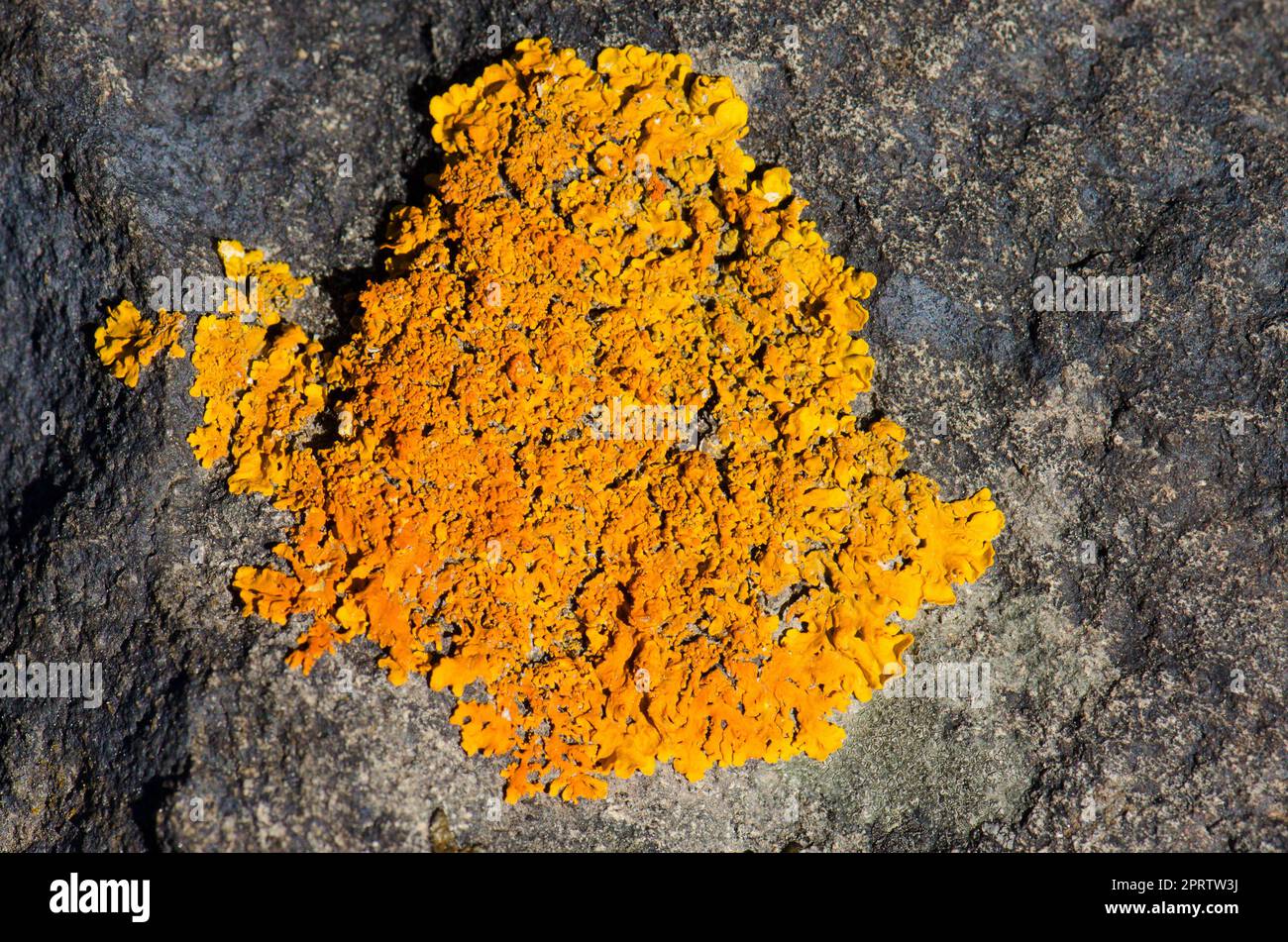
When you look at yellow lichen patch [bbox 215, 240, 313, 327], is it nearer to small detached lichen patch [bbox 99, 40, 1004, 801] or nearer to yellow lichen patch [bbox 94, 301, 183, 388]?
small detached lichen patch [bbox 99, 40, 1004, 801]

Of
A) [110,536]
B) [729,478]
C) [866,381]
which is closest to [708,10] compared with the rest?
[866,381]

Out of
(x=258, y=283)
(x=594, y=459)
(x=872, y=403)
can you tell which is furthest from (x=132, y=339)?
(x=872, y=403)

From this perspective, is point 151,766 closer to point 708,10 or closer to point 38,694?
point 38,694

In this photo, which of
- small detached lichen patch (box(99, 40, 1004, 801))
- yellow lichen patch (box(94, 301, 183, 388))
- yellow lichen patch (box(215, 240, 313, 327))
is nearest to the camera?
small detached lichen patch (box(99, 40, 1004, 801))

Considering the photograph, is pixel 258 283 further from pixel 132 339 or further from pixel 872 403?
pixel 872 403

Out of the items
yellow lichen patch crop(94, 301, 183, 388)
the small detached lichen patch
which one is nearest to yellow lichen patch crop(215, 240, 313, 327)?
the small detached lichen patch

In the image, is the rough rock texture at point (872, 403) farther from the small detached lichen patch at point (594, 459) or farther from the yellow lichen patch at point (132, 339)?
the small detached lichen patch at point (594, 459)

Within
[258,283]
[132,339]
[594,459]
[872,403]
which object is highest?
[258,283]
